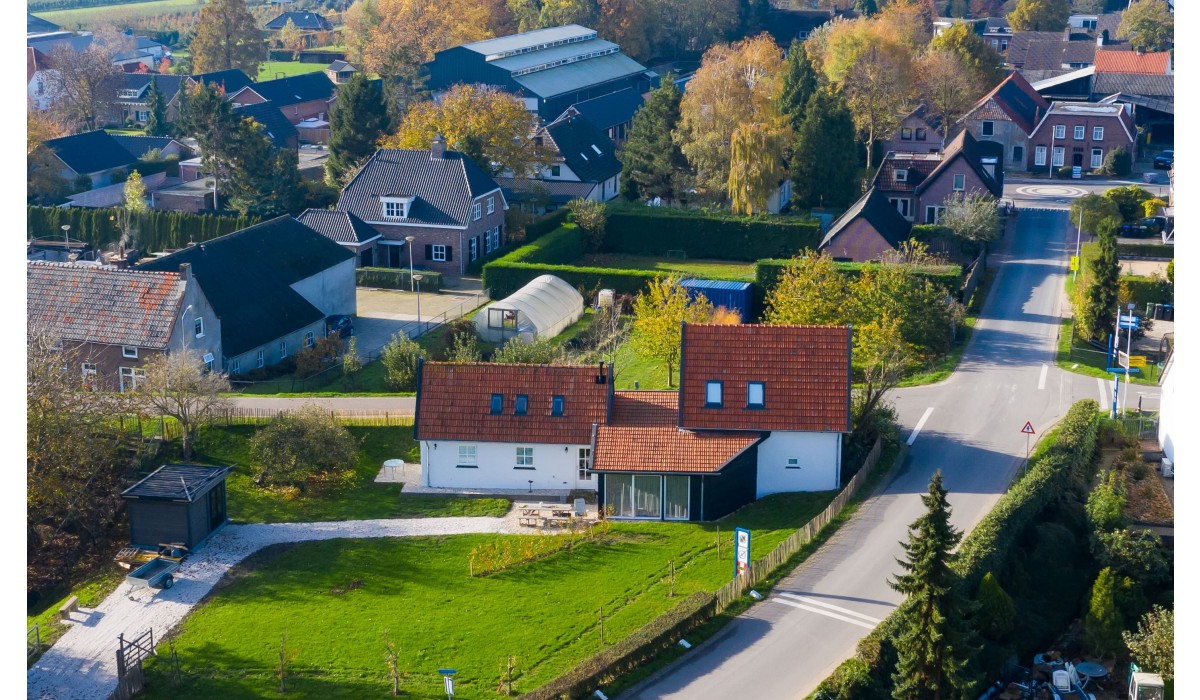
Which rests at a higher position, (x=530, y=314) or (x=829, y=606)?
(x=530, y=314)

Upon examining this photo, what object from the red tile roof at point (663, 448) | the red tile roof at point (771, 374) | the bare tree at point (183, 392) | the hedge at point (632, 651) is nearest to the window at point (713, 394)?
the red tile roof at point (771, 374)

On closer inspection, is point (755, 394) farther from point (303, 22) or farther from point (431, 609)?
point (303, 22)

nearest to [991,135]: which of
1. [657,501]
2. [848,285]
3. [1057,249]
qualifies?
[1057,249]

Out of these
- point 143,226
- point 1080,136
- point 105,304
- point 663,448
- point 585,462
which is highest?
point 1080,136

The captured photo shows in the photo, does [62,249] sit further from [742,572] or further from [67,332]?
[742,572]

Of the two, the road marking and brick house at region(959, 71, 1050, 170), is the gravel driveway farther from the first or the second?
brick house at region(959, 71, 1050, 170)

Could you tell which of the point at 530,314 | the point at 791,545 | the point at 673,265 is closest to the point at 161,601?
the point at 791,545

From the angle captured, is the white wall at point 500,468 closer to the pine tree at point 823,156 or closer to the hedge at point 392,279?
the hedge at point 392,279
